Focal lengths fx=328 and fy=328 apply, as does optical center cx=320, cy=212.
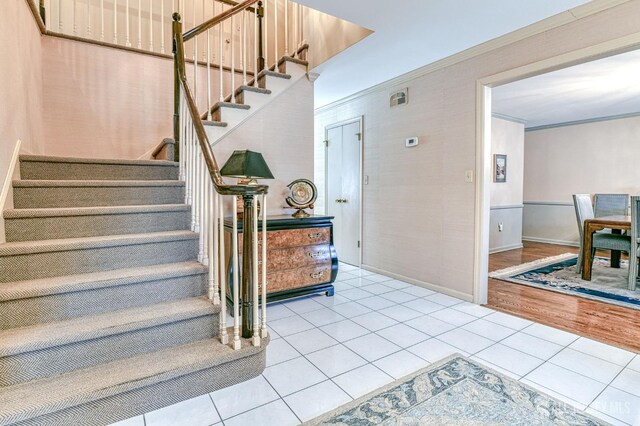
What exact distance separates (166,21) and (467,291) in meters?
4.46

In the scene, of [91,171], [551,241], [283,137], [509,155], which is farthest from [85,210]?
[551,241]

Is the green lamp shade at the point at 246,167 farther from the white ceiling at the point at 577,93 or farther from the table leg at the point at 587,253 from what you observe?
the table leg at the point at 587,253

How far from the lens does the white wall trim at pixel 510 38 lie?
→ 2.28 metres

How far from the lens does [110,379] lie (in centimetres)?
151

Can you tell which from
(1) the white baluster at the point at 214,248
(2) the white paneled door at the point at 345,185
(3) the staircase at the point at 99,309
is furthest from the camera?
(2) the white paneled door at the point at 345,185

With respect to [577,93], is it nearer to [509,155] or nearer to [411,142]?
[509,155]

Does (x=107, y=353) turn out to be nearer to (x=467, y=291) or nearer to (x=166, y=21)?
(x=467, y=291)

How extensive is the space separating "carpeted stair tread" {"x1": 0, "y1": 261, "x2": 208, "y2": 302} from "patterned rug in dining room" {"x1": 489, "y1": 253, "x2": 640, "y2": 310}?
12.2 feet

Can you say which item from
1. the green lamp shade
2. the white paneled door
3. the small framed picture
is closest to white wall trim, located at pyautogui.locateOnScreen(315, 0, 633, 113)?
the white paneled door

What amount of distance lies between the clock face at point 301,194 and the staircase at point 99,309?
1259 millimetres

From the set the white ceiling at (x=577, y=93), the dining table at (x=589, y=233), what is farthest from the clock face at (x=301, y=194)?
the dining table at (x=589, y=233)

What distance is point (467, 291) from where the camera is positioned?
3203mm

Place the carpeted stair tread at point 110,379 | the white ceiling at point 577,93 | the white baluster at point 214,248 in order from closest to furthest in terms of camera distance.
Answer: the carpeted stair tread at point 110,379
the white baluster at point 214,248
the white ceiling at point 577,93

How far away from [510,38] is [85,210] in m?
3.50
